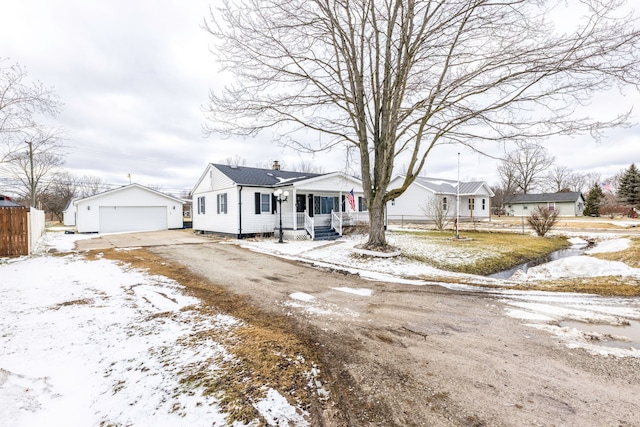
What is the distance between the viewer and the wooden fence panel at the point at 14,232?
10.0 metres

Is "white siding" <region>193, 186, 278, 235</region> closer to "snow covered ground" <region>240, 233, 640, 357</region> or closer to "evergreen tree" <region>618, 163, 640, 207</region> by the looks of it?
"snow covered ground" <region>240, 233, 640, 357</region>

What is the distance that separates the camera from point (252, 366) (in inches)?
116

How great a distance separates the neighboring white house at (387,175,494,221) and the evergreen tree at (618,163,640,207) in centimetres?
2732

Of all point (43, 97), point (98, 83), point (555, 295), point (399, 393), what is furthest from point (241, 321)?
point (98, 83)

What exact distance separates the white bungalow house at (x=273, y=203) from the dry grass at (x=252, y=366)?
10.9 meters

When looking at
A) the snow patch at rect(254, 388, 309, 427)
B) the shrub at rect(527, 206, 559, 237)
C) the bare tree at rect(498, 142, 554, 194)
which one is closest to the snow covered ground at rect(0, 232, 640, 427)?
the snow patch at rect(254, 388, 309, 427)

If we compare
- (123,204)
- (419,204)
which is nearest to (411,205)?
(419,204)

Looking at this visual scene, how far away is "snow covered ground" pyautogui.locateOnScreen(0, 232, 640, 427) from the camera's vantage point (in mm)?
2314

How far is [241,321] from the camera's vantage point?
14.0ft

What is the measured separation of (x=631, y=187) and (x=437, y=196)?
118 feet

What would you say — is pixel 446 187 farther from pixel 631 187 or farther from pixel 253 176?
pixel 631 187

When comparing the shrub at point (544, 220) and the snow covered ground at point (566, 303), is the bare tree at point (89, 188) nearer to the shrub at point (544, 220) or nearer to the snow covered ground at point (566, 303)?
the snow covered ground at point (566, 303)

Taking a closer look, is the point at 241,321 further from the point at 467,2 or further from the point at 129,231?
the point at 129,231

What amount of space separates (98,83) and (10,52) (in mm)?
4651
